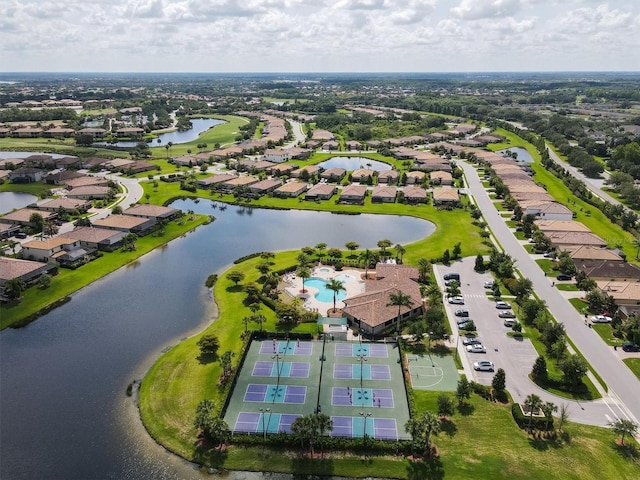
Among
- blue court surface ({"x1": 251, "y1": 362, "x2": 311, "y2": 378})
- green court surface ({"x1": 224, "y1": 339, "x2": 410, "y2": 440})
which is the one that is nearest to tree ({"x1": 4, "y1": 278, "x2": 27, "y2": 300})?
green court surface ({"x1": 224, "y1": 339, "x2": 410, "y2": 440})

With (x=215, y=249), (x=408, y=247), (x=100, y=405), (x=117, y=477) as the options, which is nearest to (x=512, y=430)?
(x=117, y=477)

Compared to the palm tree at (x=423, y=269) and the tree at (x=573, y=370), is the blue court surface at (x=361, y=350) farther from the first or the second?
the palm tree at (x=423, y=269)

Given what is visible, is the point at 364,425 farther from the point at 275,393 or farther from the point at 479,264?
the point at 479,264

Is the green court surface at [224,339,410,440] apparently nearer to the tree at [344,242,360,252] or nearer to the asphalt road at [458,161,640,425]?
the asphalt road at [458,161,640,425]

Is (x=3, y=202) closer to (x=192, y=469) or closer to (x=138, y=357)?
(x=138, y=357)

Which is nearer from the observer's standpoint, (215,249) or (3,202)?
(215,249)

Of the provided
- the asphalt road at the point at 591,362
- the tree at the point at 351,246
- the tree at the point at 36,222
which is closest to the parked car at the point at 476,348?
the asphalt road at the point at 591,362
